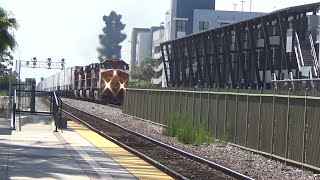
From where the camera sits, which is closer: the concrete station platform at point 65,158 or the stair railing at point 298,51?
the concrete station platform at point 65,158

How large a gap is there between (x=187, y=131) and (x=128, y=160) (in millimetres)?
7273

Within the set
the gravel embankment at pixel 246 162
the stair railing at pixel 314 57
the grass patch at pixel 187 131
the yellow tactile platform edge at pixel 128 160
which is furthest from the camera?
the stair railing at pixel 314 57

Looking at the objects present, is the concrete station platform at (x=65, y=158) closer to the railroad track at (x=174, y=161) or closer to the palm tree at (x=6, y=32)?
the railroad track at (x=174, y=161)

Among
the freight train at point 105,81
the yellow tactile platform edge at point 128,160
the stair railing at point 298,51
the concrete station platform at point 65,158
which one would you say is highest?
the stair railing at point 298,51

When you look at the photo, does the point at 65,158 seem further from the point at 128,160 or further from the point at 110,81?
the point at 110,81

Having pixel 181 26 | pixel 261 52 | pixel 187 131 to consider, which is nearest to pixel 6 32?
pixel 187 131

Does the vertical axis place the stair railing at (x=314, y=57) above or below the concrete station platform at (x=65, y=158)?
above

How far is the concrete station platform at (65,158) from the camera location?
13930 mm

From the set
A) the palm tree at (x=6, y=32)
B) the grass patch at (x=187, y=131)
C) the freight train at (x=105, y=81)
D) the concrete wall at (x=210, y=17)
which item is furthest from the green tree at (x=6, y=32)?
the concrete wall at (x=210, y=17)

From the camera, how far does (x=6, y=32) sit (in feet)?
93.8

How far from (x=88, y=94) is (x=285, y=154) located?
48.6 m

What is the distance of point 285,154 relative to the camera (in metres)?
17.8

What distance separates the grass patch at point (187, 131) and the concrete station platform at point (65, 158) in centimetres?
313

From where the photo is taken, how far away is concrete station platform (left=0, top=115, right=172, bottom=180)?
13.9m
